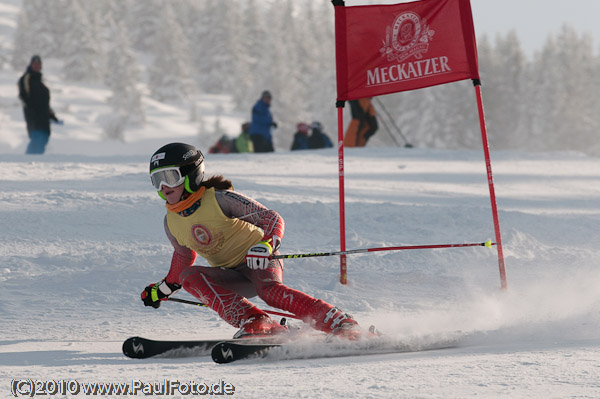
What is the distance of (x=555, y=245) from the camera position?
7.66 metres

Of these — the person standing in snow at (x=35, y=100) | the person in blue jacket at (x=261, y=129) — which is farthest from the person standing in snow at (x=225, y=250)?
the person in blue jacket at (x=261, y=129)

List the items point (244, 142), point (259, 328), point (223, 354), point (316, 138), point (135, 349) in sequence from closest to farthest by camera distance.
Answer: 1. point (223, 354)
2. point (135, 349)
3. point (259, 328)
4. point (244, 142)
5. point (316, 138)

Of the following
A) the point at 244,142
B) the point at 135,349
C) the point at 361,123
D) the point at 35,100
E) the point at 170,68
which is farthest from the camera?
the point at 170,68

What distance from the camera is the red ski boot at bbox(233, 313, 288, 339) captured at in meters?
4.02

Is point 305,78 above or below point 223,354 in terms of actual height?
above

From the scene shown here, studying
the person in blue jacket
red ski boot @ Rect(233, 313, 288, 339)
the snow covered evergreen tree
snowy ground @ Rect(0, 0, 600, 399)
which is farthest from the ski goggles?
the snow covered evergreen tree

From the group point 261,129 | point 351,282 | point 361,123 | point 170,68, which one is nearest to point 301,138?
point 261,129

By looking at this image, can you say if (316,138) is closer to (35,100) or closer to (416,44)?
(35,100)

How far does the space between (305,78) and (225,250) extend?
7206 cm

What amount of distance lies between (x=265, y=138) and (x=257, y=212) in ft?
44.2

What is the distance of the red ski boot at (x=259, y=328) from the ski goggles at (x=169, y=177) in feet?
3.00

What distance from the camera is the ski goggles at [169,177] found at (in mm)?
4082

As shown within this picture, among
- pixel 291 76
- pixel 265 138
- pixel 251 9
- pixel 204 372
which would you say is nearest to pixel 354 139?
pixel 265 138

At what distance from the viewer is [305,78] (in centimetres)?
7519
